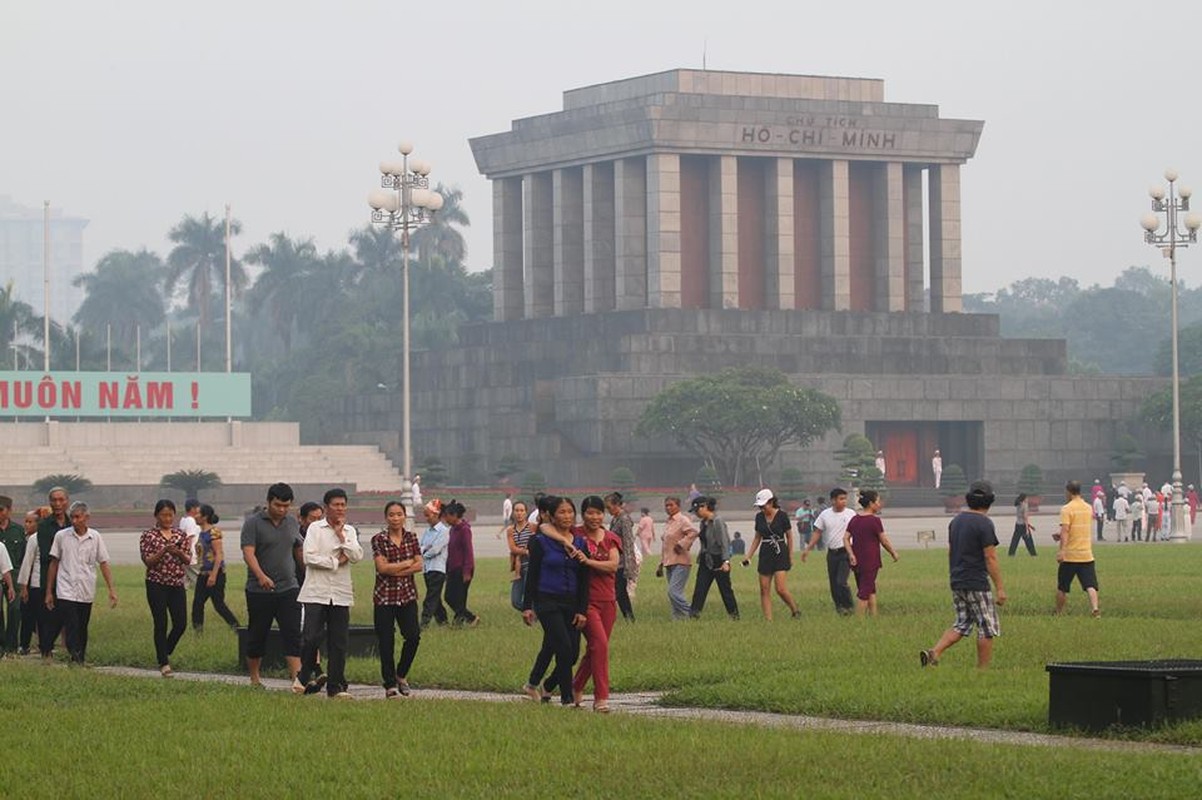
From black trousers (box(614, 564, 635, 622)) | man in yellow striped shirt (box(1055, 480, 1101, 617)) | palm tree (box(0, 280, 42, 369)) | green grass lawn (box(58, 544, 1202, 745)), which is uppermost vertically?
palm tree (box(0, 280, 42, 369))

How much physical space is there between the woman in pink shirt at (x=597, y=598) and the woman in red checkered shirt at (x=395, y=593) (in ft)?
4.59

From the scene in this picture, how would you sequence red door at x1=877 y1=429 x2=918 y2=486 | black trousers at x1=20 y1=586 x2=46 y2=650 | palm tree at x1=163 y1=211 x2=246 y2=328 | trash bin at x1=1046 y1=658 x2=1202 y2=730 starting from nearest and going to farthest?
trash bin at x1=1046 y1=658 x2=1202 y2=730 → black trousers at x1=20 y1=586 x2=46 y2=650 → red door at x1=877 y1=429 x2=918 y2=486 → palm tree at x1=163 y1=211 x2=246 y2=328

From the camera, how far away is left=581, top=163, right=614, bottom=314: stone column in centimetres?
8388

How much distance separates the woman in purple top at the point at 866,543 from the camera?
83.3 ft

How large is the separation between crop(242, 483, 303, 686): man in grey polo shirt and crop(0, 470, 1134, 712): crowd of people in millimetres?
16

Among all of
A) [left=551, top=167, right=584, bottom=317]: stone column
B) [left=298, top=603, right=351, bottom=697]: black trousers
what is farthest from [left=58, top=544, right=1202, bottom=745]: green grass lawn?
[left=551, top=167, right=584, bottom=317]: stone column

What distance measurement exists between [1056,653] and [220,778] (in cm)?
904

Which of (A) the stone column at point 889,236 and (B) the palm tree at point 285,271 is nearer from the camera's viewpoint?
(A) the stone column at point 889,236

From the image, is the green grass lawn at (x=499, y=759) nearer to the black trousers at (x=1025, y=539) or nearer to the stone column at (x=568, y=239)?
the black trousers at (x=1025, y=539)

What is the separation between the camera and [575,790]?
1326 cm

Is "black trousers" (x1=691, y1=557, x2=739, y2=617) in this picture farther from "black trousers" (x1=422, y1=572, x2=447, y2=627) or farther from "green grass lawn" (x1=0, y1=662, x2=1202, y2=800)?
"green grass lawn" (x1=0, y1=662, x2=1202, y2=800)

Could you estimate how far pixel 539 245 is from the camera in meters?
87.8

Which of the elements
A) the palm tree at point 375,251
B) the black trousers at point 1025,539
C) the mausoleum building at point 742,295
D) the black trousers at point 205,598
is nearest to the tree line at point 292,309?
the palm tree at point 375,251

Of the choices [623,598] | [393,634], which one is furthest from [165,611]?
[623,598]
